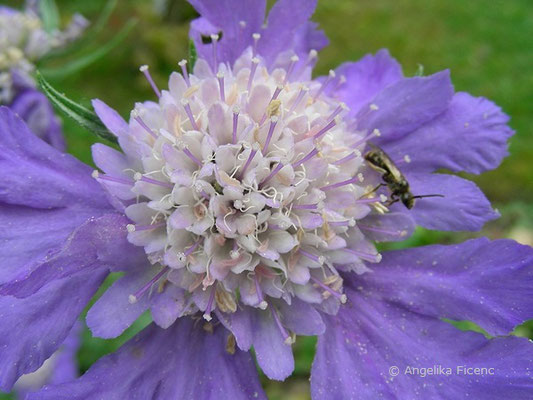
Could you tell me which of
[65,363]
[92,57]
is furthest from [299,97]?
[65,363]

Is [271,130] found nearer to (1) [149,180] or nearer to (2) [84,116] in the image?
(1) [149,180]

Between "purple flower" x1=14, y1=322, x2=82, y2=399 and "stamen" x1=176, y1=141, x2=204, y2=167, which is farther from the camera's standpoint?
"purple flower" x1=14, y1=322, x2=82, y2=399

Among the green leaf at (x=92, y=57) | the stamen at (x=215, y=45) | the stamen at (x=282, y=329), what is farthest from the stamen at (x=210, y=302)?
the green leaf at (x=92, y=57)

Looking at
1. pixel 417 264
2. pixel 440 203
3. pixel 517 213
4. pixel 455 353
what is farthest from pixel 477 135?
pixel 517 213

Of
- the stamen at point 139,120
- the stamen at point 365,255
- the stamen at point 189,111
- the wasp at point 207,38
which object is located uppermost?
the wasp at point 207,38

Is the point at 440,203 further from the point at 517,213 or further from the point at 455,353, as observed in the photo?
the point at 517,213

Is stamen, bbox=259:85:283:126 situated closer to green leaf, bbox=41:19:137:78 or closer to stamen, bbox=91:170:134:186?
stamen, bbox=91:170:134:186

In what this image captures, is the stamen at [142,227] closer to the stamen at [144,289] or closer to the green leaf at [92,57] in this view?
the stamen at [144,289]

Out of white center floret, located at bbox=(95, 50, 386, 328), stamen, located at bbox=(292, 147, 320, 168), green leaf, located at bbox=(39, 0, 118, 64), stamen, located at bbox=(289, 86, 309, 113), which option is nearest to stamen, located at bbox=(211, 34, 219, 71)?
white center floret, located at bbox=(95, 50, 386, 328)
